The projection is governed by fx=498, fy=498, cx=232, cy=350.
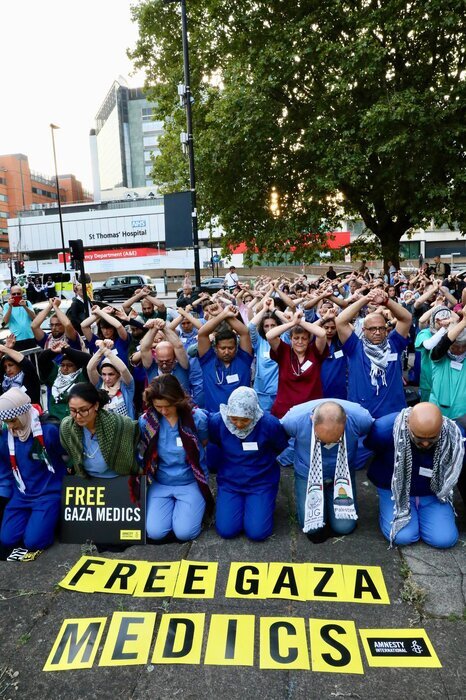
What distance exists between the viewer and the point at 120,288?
30.8m

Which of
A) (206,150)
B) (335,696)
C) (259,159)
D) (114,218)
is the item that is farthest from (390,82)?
(114,218)

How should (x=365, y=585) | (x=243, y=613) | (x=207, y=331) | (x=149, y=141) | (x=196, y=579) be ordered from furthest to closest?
1. (x=149, y=141)
2. (x=207, y=331)
3. (x=196, y=579)
4. (x=365, y=585)
5. (x=243, y=613)

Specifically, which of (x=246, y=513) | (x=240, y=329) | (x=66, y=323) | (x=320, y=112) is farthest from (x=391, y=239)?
(x=246, y=513)

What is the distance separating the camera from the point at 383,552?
3.89 metres

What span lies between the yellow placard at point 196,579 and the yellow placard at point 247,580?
0.13 metres

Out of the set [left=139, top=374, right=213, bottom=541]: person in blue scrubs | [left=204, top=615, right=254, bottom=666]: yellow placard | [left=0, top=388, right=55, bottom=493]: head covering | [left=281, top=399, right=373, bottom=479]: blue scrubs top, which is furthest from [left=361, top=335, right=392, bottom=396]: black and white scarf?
[left=0, top=388, right=55, bottom=493]: head covering

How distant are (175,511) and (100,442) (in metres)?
0.87

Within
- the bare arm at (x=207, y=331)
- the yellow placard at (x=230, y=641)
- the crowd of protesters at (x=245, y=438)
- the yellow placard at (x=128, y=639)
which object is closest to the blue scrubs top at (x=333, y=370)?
the crowd of protesters at (x=245, y=438)

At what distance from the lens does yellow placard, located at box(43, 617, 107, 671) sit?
290 cm

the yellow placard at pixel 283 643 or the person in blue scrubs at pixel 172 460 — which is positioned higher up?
the person in blue scrubs at pixel 172 460

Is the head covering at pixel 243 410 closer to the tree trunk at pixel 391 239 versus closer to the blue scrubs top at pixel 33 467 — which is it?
the blue scrubs top at pixel 33 467

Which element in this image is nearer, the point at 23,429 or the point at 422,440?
the point at 422,440

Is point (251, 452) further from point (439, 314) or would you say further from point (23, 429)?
point (439, 314)

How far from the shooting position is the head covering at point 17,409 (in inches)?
155
